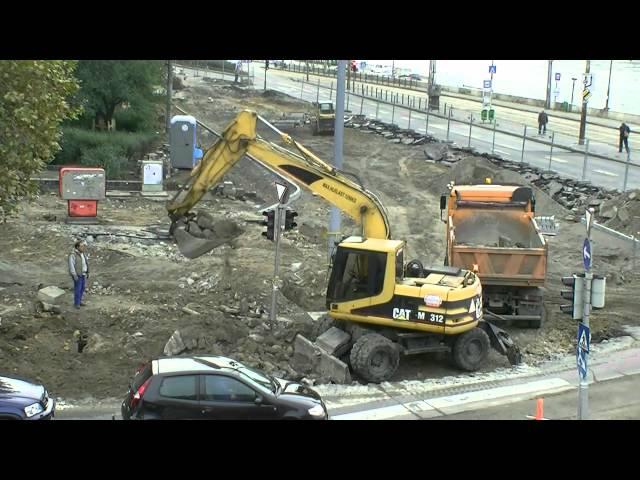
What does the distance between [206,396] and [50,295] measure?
7.56 m

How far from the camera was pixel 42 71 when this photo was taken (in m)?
15.2

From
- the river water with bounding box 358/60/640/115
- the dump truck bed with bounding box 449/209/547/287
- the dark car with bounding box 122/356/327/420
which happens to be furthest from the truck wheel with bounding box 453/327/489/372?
the river water with bounding box 358/60/640/115

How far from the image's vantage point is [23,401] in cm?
1123

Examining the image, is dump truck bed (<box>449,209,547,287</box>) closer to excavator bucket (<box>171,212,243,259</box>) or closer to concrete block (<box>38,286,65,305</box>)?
excavator bucket (<box>171,212,243,259</box>)

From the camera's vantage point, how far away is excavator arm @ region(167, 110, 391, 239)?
17.2 metres

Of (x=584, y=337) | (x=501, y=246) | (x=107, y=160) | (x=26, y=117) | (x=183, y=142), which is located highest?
(x=26, y=117)

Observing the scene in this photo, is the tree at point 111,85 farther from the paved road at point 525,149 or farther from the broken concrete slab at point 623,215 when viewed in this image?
the broken concrete slab at point 623,215

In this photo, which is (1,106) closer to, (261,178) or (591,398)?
(591,398)

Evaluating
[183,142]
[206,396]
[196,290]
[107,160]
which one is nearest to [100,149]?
[107,160]

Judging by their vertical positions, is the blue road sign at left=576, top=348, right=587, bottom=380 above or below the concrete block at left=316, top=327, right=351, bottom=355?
above

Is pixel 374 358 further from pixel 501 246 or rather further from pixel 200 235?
pixel 200 235

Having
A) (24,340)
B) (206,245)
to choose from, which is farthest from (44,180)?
(24,340)

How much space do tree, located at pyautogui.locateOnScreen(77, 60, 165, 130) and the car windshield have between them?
2540cm

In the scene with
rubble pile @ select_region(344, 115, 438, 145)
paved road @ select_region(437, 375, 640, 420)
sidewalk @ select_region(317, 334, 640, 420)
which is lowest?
sidewalk @ select_region(317, 334, 640, 420)
